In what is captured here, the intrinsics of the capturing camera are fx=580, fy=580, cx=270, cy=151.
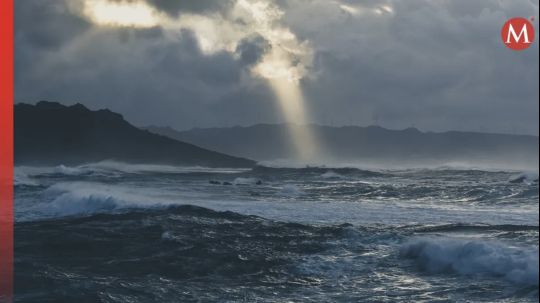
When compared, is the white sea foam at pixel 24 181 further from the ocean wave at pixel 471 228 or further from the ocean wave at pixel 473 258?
the ocean wave at pixel 473 258

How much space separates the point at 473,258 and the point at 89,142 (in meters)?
111

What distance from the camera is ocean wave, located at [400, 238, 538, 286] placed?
36.5ft

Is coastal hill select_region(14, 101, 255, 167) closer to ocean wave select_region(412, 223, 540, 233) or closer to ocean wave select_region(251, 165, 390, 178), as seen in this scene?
ocean wave select_region(251, 165, 390, 178)

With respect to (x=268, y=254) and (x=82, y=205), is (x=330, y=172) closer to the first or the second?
(x=82, y=205)

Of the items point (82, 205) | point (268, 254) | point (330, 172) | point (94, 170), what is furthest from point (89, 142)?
point (268, 254)

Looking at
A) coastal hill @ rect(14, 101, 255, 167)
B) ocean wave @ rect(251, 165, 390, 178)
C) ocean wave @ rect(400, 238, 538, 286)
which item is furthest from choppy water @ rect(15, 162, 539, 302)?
coastal hill @ rect(14, 101, 255, 167)

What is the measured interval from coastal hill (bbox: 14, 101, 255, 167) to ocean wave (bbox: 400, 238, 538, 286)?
3306 inches

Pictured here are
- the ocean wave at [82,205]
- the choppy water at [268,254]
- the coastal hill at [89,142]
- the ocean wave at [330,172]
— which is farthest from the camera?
the coastal hill at [89,142]

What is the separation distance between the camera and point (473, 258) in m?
12.4

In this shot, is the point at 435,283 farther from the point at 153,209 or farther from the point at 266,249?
the point at 153,209

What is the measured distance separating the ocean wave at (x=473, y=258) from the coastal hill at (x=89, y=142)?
83975 millimetres

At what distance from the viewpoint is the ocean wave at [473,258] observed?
11.1m

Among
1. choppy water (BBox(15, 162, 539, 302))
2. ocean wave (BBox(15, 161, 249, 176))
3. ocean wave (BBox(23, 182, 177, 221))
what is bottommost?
choppy water (BBox(15, 162, 539, 302))

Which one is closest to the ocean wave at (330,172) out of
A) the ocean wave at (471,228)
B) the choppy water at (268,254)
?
the choppy water at (268,254)
